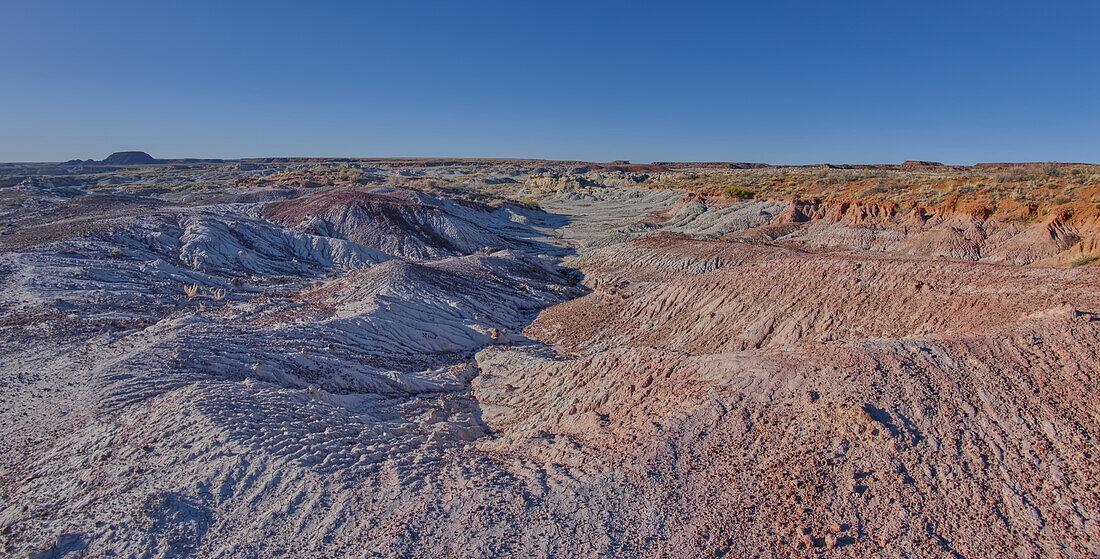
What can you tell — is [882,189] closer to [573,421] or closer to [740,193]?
[740,193]

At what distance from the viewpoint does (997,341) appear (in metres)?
7.49

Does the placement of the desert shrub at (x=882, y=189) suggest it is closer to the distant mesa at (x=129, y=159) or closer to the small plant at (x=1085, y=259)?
the small plant at (x=1085, y=259)

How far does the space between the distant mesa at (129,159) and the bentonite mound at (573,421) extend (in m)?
179

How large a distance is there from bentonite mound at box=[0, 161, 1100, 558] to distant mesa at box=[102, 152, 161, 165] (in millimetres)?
179343

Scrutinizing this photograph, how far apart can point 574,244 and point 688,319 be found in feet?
71.1

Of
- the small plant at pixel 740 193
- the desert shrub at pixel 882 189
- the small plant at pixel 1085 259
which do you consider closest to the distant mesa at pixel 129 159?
the small plant at pixel 740 193

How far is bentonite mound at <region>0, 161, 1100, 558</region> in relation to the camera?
217 inches

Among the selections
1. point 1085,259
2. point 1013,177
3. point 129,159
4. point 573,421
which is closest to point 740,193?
point 1013,177

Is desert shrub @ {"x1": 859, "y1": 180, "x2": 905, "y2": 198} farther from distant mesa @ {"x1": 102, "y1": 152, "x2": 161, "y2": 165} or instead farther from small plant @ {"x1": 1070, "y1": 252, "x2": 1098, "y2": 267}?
distant mesa @ {"x1": 102, "y1": 152, "x2": 161, "y2": 165}

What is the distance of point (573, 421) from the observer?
27.9ft

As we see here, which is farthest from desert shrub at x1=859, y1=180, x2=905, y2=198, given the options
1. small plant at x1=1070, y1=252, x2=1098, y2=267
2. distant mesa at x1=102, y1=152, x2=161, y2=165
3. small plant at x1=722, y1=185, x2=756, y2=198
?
distant mesa at x1=102, y1=152, x2=161, y2=165

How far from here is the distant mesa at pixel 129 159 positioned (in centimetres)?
15111

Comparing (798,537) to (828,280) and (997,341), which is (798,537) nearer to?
(997,341)

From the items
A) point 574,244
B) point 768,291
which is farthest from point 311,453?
point 574,244
